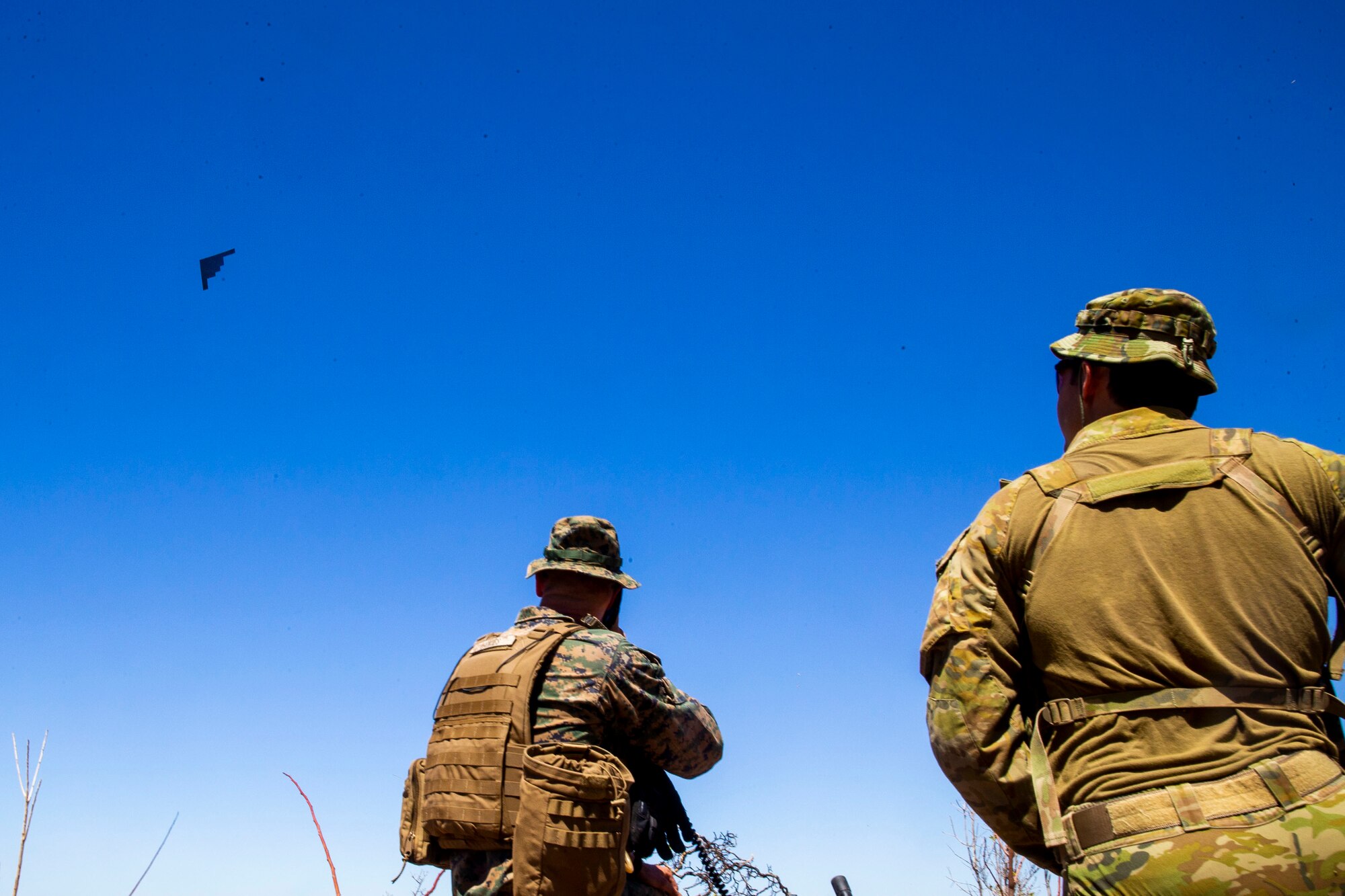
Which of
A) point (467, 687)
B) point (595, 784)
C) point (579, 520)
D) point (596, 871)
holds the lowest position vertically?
point (596, 871)

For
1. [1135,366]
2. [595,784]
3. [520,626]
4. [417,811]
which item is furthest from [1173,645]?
[417,811]

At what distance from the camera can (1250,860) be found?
87.2 inches

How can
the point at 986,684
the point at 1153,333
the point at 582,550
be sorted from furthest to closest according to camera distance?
the point at 582,550, the point at 1153,333, the point at 986,684

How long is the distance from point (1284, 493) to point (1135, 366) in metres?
0.52

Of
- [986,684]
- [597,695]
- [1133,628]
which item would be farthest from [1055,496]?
[597,695]

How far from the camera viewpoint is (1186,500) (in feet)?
8.61

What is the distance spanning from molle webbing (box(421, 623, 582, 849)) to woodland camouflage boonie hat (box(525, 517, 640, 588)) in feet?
1.26

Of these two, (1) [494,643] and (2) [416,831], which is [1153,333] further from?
(2) [416,831]

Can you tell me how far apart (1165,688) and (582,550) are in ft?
9.85

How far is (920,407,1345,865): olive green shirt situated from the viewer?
2.45m

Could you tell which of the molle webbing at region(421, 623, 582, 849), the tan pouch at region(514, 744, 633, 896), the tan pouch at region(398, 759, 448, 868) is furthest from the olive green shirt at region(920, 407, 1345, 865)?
the tan pouch at region(398, 759, 448, 868)

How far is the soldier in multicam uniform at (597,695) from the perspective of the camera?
4383mm

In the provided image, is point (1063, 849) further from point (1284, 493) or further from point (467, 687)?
point (467, 687)

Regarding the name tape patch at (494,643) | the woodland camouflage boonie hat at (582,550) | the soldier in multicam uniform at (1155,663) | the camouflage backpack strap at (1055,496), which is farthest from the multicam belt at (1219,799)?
the woodland camouflage boonie hat at (582,550)
